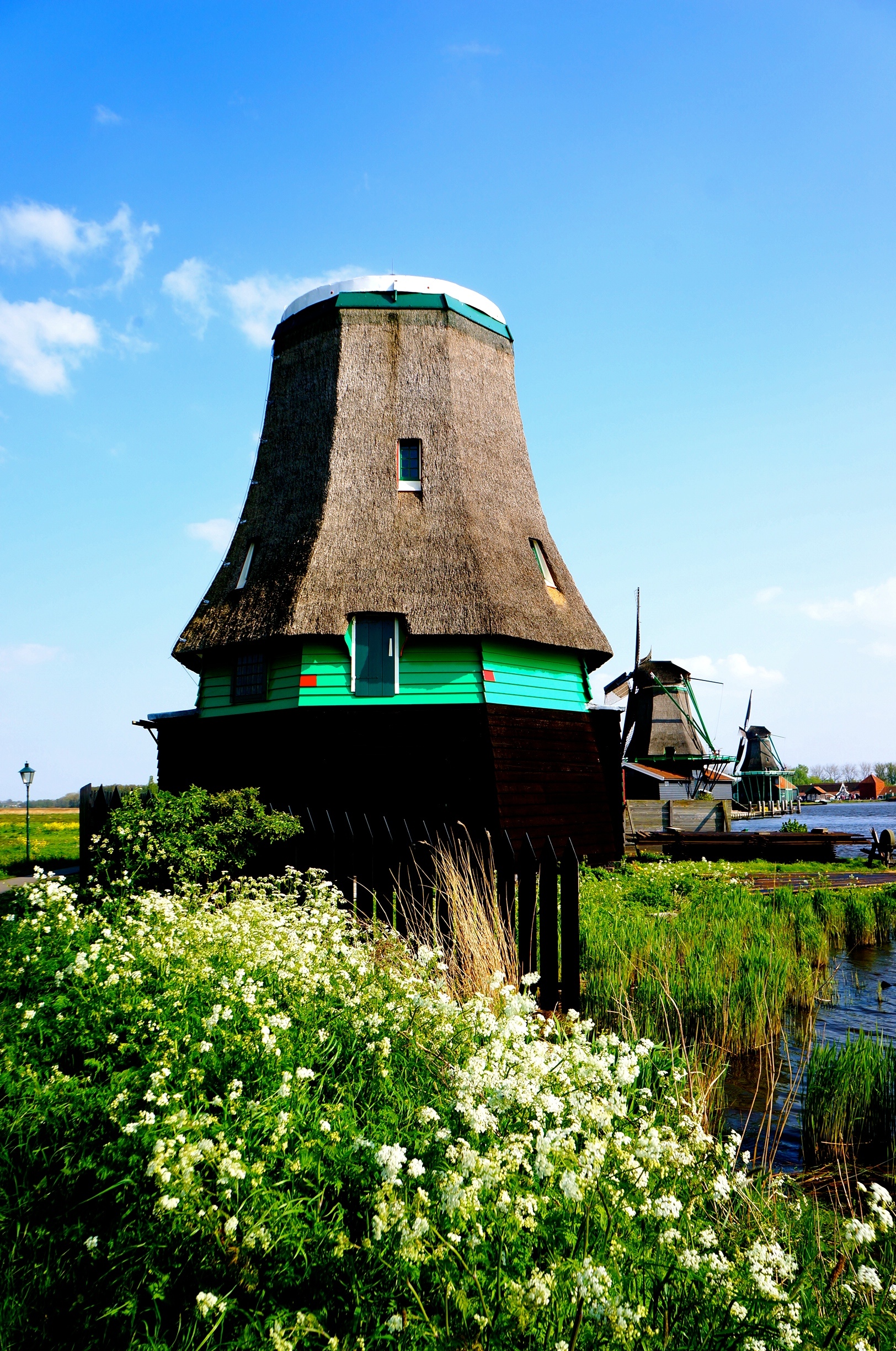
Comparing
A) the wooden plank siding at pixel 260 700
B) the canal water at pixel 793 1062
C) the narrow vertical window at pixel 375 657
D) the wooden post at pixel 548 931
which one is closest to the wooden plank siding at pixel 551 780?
the narrow vertical window at pixel 375 657

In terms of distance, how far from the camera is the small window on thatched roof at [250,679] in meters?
13.3

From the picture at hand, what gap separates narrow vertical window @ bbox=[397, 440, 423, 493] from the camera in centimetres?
1403

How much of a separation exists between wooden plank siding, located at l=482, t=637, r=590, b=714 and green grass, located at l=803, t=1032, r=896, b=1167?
802 centimetres

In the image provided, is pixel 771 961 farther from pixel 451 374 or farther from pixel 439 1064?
pixel 451 374

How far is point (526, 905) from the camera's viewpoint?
614 cm

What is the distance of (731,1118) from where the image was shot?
5051mm

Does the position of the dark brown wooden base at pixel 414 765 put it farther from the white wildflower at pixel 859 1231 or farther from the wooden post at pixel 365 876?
the white wildflower at pixel 859 1231

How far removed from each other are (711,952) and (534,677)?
700 centimetres

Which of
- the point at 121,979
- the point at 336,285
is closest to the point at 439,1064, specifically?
the point at 121,979

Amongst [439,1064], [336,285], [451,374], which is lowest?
[439,1064]

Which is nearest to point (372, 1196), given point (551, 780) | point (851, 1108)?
point (851, 1108)

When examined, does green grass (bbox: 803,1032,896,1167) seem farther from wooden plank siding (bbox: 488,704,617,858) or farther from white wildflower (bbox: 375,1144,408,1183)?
wooden plank siding (bbox: 488,704,617,858)

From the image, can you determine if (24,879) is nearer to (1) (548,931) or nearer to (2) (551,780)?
(2) (551,780)

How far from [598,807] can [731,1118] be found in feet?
30.8
